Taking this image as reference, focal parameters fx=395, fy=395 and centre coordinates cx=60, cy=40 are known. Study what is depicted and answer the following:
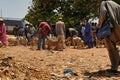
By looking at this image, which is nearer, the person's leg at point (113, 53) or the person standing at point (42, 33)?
the person's leg at point (113, 53)

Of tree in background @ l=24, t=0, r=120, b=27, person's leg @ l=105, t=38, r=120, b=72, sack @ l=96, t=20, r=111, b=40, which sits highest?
tree in background @ l=24, t=0, r=120, b=27

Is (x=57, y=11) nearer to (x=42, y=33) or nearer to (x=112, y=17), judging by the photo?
(x=42, y=33)

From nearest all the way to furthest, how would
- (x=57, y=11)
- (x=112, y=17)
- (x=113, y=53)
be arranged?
(x=112, y=17), (x=113, y=53), (x=57, y=11)

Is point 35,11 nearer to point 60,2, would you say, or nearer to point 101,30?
point 60,2

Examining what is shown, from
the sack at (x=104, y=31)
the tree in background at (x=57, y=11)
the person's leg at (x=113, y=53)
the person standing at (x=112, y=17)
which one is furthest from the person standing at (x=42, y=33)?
the tree in background at (x=57, y=11)

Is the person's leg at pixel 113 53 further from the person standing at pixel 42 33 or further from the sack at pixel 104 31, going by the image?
the person standing at pixel 42 33

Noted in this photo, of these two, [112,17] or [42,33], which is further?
[42,33]

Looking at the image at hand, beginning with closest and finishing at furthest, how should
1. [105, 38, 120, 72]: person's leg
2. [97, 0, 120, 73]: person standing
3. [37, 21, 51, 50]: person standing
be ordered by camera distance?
[97, 0, 120, 73]: person standing < [105, 38, 120, 72]: person's leg < [37, 21, 51, 50]: person standing

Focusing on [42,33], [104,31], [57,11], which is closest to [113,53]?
[104,31]

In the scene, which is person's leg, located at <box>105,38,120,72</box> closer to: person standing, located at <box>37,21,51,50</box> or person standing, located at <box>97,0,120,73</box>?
person standing, located at <box>97,0,120,73</box>

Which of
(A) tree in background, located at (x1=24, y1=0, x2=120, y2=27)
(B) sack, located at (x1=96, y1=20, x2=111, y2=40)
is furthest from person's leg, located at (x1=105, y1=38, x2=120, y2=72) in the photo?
(A) tree in background, located at (x1=24, y1=0, x2=120, y2=27)

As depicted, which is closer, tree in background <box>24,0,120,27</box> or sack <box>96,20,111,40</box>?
sack <box>96,20,111,40</box>

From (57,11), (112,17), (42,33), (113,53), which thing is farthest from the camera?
(57,11)

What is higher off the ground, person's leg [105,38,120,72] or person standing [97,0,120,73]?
person standing [97,0,120,73]
